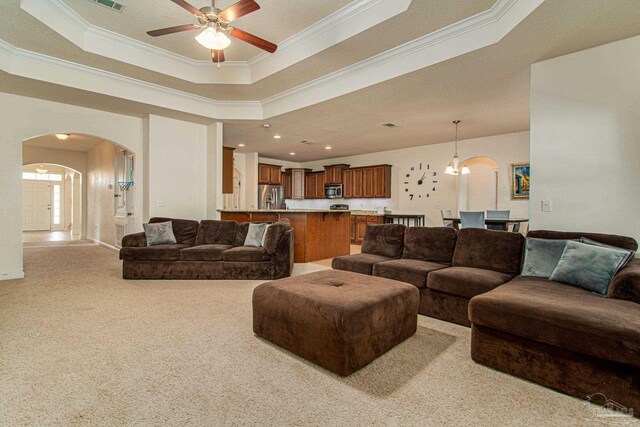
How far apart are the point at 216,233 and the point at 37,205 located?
11625 millimetres

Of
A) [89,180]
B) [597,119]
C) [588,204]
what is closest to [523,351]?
[588,204]

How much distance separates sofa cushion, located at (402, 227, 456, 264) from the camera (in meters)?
3.54

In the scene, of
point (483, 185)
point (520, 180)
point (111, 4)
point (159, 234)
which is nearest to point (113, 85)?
point (111, 4)

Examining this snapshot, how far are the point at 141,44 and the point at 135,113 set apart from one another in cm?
168

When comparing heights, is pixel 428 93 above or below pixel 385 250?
above

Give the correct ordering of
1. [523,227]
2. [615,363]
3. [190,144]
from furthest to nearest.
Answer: [523,227]
[190,144]
[615,363]

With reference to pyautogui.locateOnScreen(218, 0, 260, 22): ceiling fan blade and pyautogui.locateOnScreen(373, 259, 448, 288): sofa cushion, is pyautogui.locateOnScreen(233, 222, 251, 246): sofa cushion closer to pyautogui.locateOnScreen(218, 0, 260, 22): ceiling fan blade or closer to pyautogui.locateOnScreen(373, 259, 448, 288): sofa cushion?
pyautogui.locateOnScreen(373, 259, 448, 288): sofa cushion

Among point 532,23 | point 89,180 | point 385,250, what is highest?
point 532,23

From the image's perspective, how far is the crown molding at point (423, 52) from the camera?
282 centimetres

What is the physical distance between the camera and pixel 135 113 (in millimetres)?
5441

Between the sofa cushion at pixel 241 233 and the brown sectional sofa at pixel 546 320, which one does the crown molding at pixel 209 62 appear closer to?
the sofa cushion at pixel 241 233

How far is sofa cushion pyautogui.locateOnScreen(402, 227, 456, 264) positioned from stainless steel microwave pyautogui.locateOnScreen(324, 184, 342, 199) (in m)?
5.63

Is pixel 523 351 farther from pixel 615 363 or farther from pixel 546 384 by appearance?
pixel 615 363

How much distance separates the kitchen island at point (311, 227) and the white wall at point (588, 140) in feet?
11.7
